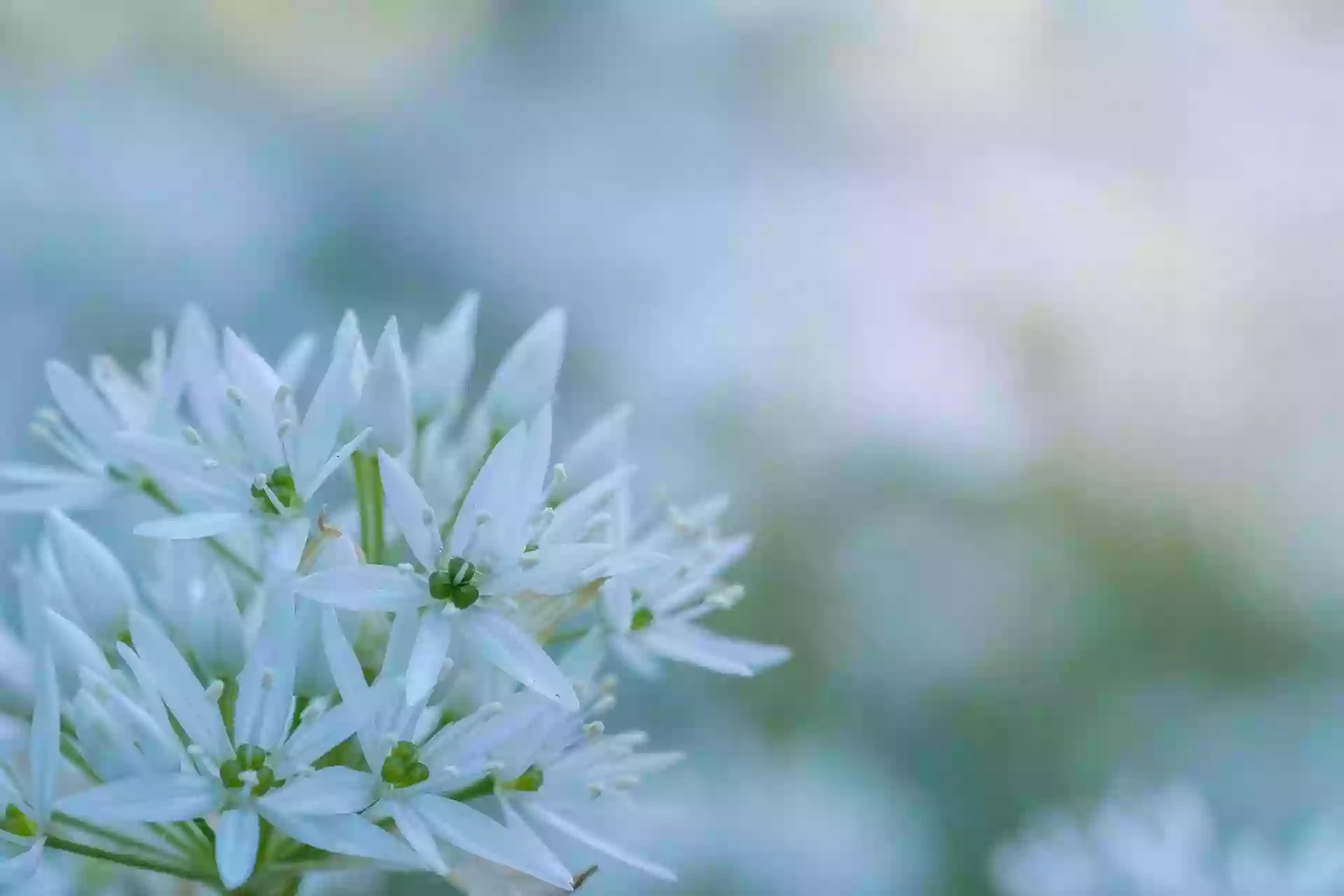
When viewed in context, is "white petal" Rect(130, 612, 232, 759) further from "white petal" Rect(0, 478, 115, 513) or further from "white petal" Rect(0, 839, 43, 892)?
"white petal" Rect(0, 478, 115, 513)

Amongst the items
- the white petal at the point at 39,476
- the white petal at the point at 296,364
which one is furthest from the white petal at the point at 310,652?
the white petal at the point at 39,476

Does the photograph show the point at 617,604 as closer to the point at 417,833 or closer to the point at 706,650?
the point at 706,650

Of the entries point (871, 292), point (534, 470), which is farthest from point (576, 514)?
point (871, 292)

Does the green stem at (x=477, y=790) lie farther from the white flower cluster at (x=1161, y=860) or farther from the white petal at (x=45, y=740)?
the white flower cluster at (x=1161, y=860)

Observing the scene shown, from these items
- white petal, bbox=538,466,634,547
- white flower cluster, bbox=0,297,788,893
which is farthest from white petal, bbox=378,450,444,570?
white petal, bbox=538,466,634,547

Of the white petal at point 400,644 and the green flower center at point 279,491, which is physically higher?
the green flower center at point 279,491

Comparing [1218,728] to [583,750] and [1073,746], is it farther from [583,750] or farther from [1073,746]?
[583,750]
